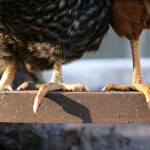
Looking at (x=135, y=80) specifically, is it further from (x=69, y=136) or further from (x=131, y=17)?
(x=69, y=136)

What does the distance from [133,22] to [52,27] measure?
415 mm

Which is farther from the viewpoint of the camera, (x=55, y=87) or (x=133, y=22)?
(x=133, y=22)

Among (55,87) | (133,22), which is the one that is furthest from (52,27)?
(133,22)

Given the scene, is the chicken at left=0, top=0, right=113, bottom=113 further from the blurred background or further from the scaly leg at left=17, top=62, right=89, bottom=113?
the blurred background

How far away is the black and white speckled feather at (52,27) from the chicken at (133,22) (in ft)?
0.18

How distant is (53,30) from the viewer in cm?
142

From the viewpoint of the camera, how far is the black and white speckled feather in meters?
1.33

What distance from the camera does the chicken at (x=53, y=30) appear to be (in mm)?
1329

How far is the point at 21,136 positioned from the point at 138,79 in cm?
91

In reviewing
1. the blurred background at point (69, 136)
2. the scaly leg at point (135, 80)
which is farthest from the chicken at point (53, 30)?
the blurred background at point (69, 136)

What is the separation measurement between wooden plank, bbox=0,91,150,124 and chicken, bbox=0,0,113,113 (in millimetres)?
80

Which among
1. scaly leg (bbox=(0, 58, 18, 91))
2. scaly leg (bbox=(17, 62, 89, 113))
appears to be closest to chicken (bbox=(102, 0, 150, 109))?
scaly leg (bbox=(17, 62, 89, 113))

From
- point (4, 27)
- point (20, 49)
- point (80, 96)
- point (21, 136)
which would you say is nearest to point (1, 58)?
point (20, 49)

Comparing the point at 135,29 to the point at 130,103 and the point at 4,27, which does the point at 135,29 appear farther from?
the point at 4,27
